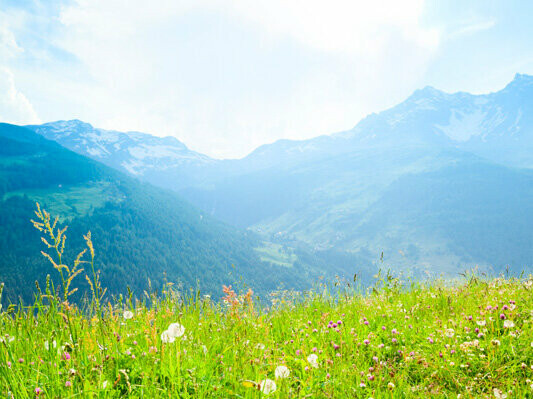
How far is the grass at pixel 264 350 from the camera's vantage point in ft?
9.59

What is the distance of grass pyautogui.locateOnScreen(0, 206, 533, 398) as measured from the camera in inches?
115

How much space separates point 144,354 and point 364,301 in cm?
457

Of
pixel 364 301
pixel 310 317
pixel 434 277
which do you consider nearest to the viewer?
pixel 310 317

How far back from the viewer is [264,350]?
12.7 ft

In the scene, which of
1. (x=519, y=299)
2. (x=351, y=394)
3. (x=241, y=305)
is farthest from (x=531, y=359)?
(x=241, y=305)

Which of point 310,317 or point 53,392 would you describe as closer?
point 53,392

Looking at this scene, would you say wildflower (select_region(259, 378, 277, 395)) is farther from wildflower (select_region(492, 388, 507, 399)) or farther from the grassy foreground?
wildflower (select_region(492, 388, 507, 399))

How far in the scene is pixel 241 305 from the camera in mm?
4957

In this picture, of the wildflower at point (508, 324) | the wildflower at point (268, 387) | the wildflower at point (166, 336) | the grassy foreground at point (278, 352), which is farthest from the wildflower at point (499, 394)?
the wildflower at point (166, 336)

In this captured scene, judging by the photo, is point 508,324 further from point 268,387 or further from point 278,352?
point 268,387

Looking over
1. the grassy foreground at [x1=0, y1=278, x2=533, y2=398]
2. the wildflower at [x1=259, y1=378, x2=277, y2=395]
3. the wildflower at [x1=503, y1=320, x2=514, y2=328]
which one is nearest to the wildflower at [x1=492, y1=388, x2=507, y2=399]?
the grassy foreground at [x1=0, y1=278, x2=533, y2=398]

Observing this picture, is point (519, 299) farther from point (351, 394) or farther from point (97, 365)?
point (97, 365)

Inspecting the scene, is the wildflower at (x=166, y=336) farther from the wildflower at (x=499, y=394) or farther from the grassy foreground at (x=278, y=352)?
the wildflower at (x=499, y=394)

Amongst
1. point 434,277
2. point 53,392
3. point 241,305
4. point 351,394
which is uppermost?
point 53,392
